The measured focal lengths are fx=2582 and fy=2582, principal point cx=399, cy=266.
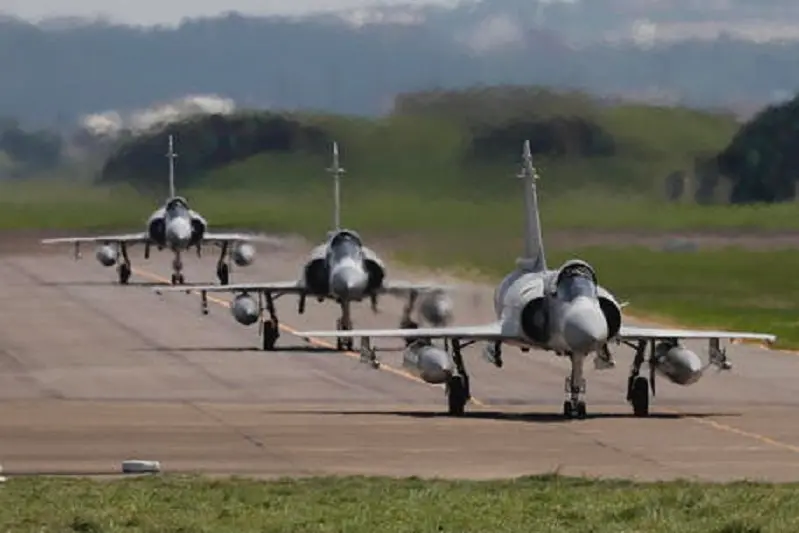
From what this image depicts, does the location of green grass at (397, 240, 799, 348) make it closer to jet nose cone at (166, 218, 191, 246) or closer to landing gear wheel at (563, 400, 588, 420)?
jet nose cone at (166, 218, 191, 246)

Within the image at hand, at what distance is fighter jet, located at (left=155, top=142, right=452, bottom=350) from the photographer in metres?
50.2

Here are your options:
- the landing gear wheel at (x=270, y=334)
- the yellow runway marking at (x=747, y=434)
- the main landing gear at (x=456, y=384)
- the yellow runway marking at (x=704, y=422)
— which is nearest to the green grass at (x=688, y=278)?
the yellow runway marking at (x=704, y=422)

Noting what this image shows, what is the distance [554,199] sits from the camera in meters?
64.0

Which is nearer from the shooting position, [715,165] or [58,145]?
[715,165]

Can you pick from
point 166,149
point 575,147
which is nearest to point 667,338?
point 575,147

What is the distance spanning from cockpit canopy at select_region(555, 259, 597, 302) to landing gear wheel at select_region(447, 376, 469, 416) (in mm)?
1884

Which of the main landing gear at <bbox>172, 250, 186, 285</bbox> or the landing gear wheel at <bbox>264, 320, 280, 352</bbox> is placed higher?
→ the main landing gear at <bbox>172, 250, 186, 285</bbox>

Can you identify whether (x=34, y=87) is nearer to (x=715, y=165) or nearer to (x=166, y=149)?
(x=166, y=149)

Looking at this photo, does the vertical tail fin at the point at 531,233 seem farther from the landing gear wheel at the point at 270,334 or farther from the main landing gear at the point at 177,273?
the main landing gear at the point at 177,273

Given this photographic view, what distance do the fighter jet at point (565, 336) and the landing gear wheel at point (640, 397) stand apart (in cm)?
1

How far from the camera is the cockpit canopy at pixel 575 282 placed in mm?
36250

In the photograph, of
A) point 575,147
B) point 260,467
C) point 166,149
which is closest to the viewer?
point 260,467

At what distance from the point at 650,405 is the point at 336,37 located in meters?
32.7

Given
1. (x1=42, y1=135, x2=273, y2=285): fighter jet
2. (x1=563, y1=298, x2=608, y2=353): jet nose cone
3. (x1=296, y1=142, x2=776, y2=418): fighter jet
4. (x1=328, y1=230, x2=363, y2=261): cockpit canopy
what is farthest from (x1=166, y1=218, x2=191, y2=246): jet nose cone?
(x1=563, y1=298, x2=608, y2=353): jet nose cone
